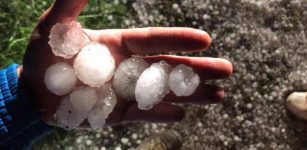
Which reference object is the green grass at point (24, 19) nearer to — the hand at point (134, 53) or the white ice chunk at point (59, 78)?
the hand at point (134, 53)

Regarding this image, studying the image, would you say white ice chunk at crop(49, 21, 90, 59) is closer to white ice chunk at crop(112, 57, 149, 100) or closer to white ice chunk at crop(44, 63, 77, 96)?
white ice chunk at crop(44, 63, 77, 96)

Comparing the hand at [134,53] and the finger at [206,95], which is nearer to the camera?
the hand at [134,53]

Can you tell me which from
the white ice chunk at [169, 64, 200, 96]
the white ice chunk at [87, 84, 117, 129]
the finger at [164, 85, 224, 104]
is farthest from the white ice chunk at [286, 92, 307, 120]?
the white ice chunk at [87, 84, 117, 129]

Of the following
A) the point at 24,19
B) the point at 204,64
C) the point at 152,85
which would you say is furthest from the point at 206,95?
the point at 24,19

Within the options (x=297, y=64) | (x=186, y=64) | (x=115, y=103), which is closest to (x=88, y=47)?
(x=115, y=103)

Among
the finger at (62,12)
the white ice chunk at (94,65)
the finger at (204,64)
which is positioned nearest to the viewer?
the finger at (62,12)

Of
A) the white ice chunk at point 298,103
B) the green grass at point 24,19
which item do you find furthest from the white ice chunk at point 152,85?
the white ice chunk at point 298,103

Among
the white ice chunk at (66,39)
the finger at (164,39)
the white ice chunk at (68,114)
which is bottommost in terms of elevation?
the white ice chunk at (68,114)
